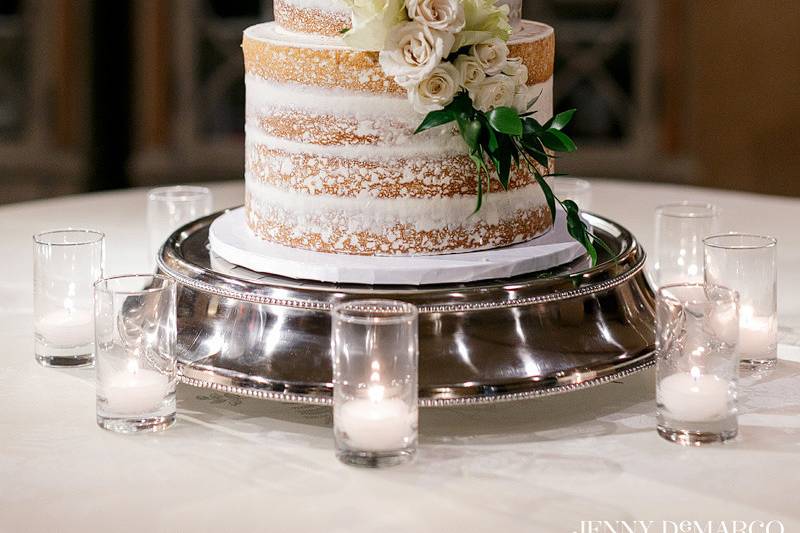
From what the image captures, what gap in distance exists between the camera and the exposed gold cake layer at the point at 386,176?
186 centimetres

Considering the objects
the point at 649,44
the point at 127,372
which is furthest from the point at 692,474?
the point at 649,44

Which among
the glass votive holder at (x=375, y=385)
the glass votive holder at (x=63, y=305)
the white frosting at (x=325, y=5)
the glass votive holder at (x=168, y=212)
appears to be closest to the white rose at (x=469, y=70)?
the white frosting at (x=325, y=5)

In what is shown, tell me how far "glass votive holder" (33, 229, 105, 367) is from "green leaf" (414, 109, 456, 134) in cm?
64

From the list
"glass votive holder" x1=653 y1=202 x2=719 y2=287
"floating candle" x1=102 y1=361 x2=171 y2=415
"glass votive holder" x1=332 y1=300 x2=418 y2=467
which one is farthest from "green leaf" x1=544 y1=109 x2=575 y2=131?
"floating candle" x1=102 y1=361 x2=171 y2=415

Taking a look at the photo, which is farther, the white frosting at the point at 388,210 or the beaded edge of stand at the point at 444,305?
the white frosting at the point at 388,210

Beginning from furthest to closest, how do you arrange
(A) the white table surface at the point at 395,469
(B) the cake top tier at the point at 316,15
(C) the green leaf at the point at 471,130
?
(B) the cake top tier at the point at 316,15 < (C) the green leaf at the point at 471,130 < (A) the white table surface at the point at 395,469

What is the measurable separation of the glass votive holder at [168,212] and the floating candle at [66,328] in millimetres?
434

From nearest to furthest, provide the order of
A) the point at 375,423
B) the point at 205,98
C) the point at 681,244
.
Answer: the point at 375,423 < the point at 681,244 < the point at 205,98

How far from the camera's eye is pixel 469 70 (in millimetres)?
1771

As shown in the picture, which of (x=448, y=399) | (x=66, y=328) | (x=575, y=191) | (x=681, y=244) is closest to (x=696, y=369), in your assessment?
(x=448, y=399)

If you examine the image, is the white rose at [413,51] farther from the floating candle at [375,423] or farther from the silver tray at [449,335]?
the floating candle at [375,423]

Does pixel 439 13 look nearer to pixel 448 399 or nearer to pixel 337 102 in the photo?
pixel 337 102

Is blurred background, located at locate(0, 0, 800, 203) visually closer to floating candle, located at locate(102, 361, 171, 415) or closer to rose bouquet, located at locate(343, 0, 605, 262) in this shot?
rose bouquet, located at locate(343, 0, 605, 262)

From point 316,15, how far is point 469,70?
29cm
